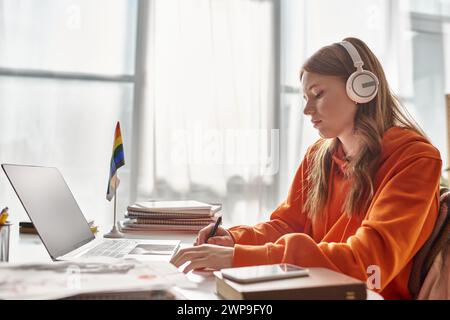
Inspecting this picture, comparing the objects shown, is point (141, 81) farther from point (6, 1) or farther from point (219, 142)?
point (6, 1)

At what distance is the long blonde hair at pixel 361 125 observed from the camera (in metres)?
1.03

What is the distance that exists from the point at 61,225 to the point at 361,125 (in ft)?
2.58

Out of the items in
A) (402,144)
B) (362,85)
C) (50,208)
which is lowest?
(50,208)

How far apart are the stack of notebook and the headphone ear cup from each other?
2.14 ft

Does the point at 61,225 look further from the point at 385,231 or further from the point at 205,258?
the point at 385,231

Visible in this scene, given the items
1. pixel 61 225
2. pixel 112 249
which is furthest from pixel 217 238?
pixel 61 225

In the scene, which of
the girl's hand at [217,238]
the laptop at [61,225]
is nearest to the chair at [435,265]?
the girl's hand at [217,238]

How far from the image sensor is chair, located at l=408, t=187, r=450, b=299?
89cm

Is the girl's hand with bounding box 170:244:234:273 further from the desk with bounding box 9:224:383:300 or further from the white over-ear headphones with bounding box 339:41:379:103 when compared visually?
the white over-ear headphones with bounding box 339:41:379:103

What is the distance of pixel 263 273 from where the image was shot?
60 cm

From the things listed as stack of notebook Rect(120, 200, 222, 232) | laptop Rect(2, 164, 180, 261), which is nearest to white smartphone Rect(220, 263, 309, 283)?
laptop Rect(2, 164, 180, 261)

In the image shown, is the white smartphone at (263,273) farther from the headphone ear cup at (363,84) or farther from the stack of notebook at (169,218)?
the stack of notebook at (169,218)

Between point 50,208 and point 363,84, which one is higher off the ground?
point 363,84
